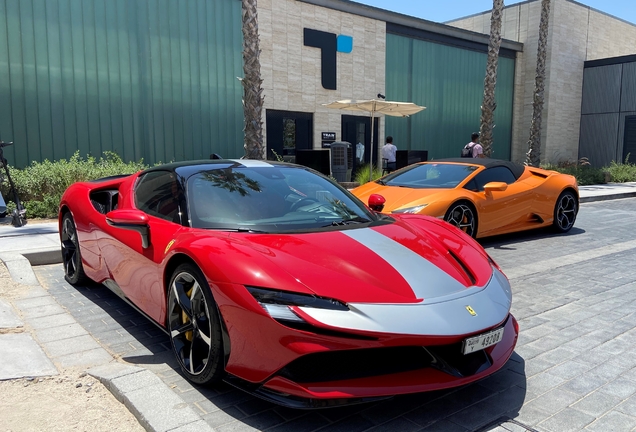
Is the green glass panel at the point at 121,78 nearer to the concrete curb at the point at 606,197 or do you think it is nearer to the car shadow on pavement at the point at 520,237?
the car shadow on pavement at the point at 520,237

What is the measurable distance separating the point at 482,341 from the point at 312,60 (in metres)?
15.5

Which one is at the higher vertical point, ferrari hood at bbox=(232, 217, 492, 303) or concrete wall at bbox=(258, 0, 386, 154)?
concrete wall at bbox=(258, 0, 386, 154)

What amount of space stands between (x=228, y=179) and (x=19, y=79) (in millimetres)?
10834

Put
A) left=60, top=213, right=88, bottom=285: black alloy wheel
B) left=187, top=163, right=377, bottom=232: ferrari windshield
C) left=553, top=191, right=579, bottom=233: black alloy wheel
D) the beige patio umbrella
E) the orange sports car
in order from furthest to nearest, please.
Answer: the beige patio umbrella
left=553, top=191, right=579, bottom=233: black alloy wheel
the orange sports car
left=60, top=213, right=88, bottom=285: black alloy wheel
left=187, top=163, right=377, bottom=232: ferrari windshield

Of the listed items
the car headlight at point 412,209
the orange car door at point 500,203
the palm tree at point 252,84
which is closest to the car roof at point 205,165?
the car headlight at point 412,209

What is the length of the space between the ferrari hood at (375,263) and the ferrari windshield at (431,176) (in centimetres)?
395

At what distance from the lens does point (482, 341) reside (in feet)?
8.29

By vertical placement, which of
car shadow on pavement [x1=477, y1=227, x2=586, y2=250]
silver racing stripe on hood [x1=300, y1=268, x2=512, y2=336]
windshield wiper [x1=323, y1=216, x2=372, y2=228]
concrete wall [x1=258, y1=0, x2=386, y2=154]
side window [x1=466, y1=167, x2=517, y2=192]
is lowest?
car shadow on pavement [x1=477, y1=227, x2=586, y2=250]

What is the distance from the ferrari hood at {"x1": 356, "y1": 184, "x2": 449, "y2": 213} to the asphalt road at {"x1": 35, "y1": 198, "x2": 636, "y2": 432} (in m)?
1.44

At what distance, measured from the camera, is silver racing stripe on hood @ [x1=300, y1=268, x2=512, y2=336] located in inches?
90.7

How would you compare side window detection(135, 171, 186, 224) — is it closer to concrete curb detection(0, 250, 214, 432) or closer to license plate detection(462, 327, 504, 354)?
concrete curb detection(0, 250, 214, 432)

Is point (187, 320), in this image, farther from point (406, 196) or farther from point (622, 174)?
point (622, 174)

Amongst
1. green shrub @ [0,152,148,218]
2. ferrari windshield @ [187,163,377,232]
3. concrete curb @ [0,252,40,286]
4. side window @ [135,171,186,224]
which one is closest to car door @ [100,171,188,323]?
side window @ [135,171,186,224]

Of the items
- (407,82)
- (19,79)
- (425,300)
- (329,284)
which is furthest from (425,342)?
(407,82)
